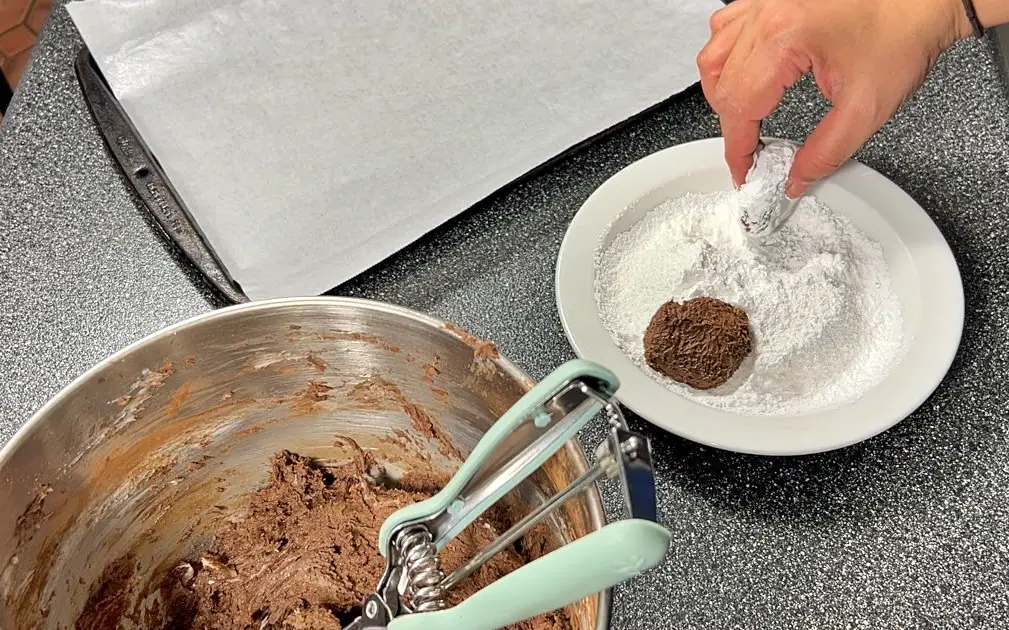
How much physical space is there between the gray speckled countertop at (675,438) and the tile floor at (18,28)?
89cm

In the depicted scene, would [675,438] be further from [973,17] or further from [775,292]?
[973,17]

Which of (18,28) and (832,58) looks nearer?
(832,58)

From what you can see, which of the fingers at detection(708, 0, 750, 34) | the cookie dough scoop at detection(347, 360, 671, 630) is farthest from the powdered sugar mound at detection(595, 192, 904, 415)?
the cookie dough scoop at detection(347, 360, 671, 630)

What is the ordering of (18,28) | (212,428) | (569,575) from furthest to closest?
(18,28) < (212,428) < (569,575)

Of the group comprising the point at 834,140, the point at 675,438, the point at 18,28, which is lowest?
the point at 675,438

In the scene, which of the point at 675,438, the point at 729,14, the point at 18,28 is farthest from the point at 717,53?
the point at 18,28

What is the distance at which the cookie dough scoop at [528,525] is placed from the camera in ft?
0.90

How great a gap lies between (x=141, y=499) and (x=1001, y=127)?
76 cm

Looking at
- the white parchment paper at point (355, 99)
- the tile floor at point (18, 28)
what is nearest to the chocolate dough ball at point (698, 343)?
the white parchment paper at point (355, 99)

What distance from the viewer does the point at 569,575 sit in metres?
0.28

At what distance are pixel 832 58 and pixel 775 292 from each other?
175 mm

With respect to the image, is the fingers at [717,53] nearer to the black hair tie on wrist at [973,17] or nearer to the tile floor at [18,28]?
the black hair tie on wrist at [973,17]

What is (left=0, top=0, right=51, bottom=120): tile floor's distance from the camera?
1.54 meters

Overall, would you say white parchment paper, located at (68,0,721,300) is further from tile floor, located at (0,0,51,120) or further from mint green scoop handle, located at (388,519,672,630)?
tile floor, located at (0,0,51,120)
